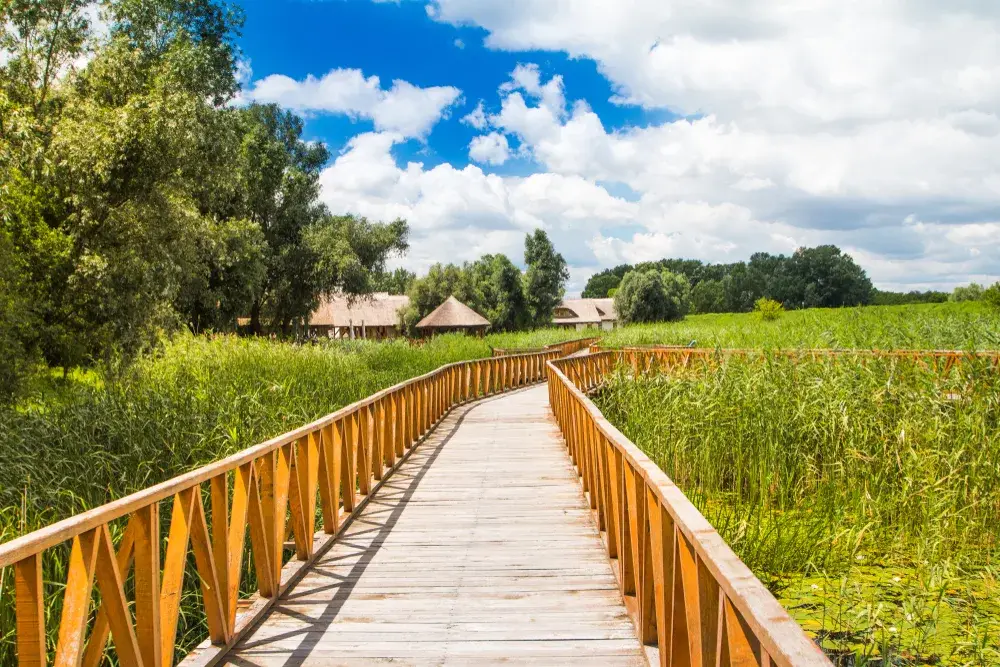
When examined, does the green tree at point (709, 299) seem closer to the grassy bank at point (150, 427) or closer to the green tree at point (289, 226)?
the green tree at point (289, 226)

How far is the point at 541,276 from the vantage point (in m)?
59.8

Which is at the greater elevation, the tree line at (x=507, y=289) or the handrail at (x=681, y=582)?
the tree line at (x=507, y=289)

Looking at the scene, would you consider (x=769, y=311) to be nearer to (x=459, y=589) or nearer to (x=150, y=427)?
(x=150, y=427)

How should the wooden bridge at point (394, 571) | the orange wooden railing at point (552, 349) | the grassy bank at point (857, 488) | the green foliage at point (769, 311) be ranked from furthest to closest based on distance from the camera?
the green foliage at point (769, 311) → the orange wooden railing at point (552, 349) → the grassy bank at point (857, 488) → the wooden bridge at point (394, 571)

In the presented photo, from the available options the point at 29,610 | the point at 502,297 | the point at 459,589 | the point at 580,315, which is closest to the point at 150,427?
the point at 459,589

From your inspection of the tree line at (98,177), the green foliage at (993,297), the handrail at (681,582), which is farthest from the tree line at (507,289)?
the handrail at (681,582)

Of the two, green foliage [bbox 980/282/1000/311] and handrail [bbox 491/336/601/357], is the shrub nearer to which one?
green foliage [bbox 980/282/1000/311]

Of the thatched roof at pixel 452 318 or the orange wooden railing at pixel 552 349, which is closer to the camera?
the orange wooden railing at pixel 552 349

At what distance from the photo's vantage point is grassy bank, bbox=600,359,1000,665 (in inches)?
189

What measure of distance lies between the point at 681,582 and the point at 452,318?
49.7 metres

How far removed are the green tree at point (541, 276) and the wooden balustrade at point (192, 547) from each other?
52.7 metres

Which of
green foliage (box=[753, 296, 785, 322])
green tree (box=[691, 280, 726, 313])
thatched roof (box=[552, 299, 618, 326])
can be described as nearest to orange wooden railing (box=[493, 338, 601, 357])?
green foliage (box=[753, 296, 785, 322])

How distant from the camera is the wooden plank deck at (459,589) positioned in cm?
359

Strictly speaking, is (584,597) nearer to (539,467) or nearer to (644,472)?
(644,472)
